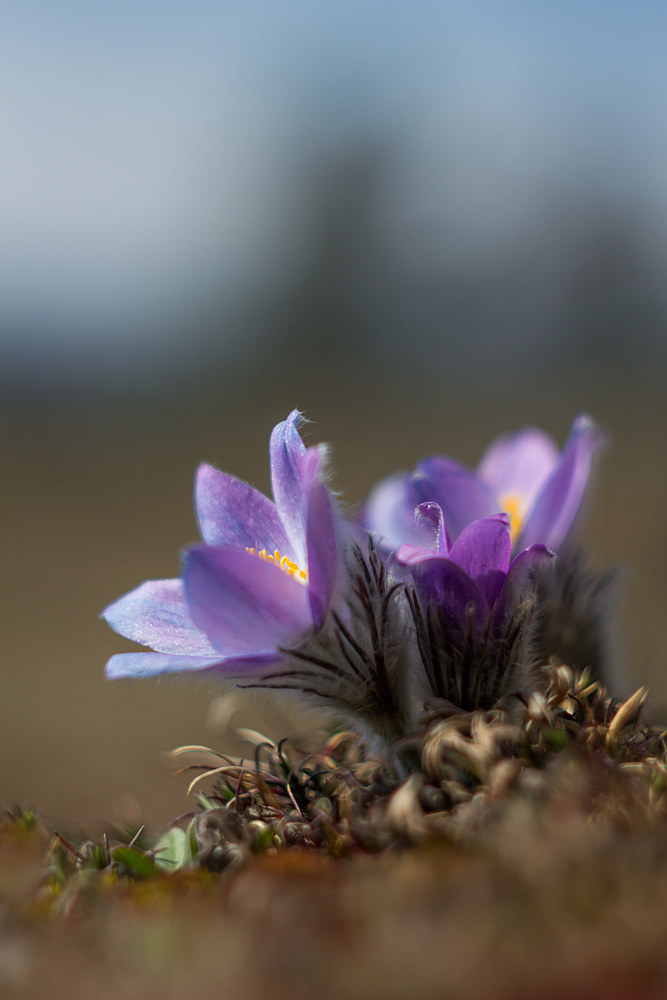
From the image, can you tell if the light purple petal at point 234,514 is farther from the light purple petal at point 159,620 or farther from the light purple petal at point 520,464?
the light purple petal at point 520,464

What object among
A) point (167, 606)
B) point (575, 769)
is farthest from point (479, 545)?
point (167, 606)

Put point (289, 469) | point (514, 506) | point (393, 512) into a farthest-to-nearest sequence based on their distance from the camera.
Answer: point (514, 506) → point (393, 512) → point (289, 469)

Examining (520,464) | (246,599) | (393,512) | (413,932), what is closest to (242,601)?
(246,599)

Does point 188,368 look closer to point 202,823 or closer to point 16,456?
point 16,456

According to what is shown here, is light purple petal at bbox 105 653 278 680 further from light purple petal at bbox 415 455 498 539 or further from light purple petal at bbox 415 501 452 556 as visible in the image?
light purple petal at bbox 415 455 498 539

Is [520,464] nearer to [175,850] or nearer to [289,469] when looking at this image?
[289,469]

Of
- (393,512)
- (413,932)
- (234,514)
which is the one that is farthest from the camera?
(393,512)

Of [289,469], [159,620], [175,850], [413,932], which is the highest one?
[289,469]
